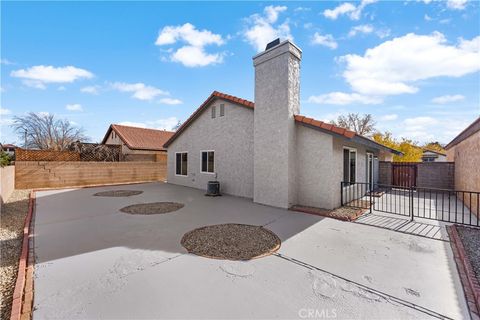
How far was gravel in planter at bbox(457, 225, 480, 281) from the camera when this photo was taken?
3453 mm

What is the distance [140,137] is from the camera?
2173cm

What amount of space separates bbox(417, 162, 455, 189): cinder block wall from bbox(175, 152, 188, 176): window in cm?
1539

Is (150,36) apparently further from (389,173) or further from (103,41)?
(389,173)

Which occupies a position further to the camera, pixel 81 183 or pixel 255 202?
pixel 81 183

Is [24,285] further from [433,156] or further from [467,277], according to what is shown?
[433,156]

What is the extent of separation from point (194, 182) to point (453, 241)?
11.5 m

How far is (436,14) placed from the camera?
597 cm

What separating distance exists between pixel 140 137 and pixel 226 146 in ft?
49.8

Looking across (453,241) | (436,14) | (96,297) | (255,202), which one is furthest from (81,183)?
(436,14)

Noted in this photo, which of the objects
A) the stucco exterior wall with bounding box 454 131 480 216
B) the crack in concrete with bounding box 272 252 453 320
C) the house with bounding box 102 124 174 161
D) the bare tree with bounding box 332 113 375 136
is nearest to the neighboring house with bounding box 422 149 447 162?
the bare tree with bounding box 332 113 375 136

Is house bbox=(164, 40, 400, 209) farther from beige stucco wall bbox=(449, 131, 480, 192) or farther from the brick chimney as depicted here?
beige stucco wall bbox=(449, 131, 480, 192)

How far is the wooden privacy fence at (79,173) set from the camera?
1180 cm

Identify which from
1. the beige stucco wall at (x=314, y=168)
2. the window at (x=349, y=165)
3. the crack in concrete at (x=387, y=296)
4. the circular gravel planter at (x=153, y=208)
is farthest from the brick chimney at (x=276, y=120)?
the crack in concrete at (x=387, y=296)

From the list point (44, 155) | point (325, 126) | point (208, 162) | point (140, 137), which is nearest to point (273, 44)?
point (325, 126)
